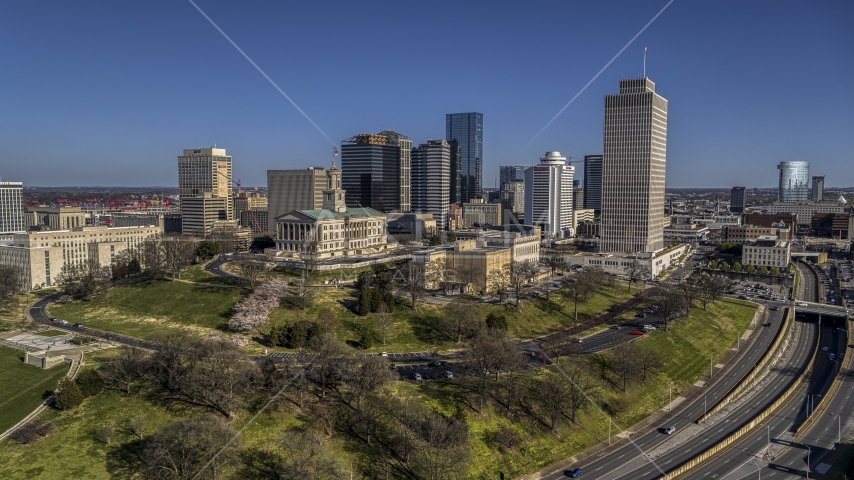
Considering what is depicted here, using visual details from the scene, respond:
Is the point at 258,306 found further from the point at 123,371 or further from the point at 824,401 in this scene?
the point at 824,401

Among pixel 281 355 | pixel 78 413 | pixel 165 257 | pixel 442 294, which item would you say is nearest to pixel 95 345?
pixel 78 413

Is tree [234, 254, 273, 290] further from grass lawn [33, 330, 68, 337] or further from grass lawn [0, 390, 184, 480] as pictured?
grass lawn [0, 390, 184, 480]

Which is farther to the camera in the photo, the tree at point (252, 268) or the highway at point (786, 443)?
the tree at point (252, 268)

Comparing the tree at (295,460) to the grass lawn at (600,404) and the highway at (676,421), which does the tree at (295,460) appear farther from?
the highway at (676,421)

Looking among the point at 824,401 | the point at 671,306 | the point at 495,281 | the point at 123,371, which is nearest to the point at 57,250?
the point at 123,371

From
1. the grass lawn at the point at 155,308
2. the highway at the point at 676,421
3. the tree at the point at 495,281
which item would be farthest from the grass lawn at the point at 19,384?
the tree at the point at 495,281

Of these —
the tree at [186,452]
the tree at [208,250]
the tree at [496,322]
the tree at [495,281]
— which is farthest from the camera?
the tree at [208,250]

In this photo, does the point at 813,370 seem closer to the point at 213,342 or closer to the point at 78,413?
the point at 213,342
